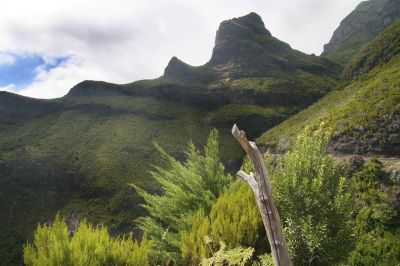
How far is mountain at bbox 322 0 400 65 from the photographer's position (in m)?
154

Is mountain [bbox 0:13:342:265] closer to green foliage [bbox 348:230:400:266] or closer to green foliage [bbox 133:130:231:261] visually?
green foliage [bbox 348:230:400:266]

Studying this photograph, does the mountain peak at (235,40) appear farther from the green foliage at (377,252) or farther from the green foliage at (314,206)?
the green foliage at (314,206)

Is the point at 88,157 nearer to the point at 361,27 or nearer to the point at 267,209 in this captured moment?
the point at 267,209

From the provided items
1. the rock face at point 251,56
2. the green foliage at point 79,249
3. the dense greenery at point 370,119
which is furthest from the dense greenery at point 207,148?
the green foliage at point 79,249

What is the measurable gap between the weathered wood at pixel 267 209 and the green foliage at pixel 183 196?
4673 mm

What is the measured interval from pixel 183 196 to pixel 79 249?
4.79 meters

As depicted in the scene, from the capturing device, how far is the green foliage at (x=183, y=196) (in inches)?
433

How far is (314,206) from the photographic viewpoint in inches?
307

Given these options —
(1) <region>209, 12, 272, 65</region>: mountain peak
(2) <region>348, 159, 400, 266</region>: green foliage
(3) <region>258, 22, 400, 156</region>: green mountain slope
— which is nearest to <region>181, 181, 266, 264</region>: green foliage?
(2) <region>348, 159, 400, 266</region>: green foliage

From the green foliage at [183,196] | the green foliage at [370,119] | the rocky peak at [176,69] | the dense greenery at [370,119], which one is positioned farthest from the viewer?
the rocky peak at [176,69]

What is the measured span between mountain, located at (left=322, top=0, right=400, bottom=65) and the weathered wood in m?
144

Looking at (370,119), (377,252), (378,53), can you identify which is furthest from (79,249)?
(378,53)

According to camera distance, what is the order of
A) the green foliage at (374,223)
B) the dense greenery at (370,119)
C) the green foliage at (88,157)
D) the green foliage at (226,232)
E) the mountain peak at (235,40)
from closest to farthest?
the green foliage at (226,232), the green foliage at (374,223), the dense greenery at (370,119), the green foliage at (88,157), the mountain peak at (235,40)

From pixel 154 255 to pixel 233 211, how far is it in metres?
3.11
